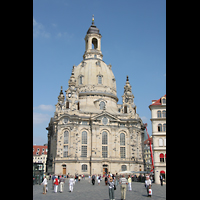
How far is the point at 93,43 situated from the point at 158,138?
50586 millimetres

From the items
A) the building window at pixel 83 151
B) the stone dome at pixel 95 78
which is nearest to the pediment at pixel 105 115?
the building window at pixel 83 151

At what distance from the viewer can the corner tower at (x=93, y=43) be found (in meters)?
79.0

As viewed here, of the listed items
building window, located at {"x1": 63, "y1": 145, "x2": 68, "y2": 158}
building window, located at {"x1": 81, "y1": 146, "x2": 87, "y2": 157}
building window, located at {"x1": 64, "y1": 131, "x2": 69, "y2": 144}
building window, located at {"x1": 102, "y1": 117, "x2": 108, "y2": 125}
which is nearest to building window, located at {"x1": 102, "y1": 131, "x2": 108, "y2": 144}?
building window, located at {"x1": 102, "y1": 117, "x2": 108, "y2": 125}

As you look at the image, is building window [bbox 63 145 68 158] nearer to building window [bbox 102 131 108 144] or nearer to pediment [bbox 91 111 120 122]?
building window [bbox 102 131 108 144]

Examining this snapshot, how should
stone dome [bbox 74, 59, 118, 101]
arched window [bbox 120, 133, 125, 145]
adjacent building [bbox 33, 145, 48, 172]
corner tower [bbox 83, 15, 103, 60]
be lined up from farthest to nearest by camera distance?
1. adjacent building [bbox 33, 145, 48, 172]
2. corner tower [bbox 83, 15, 103, 60]
3. stone dome [bbox 74, 59, 118, 101]
4. arched window [bbox 120, 133, 125, 145]

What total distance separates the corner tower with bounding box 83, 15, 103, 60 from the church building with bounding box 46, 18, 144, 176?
7.69 metres

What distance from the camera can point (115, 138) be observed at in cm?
6328

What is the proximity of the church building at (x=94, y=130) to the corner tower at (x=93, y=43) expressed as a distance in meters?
7.69

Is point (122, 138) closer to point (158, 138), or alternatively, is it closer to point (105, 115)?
point (105, 115)

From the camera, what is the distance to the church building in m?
59.3

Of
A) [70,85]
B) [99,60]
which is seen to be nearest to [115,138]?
[70,85]
